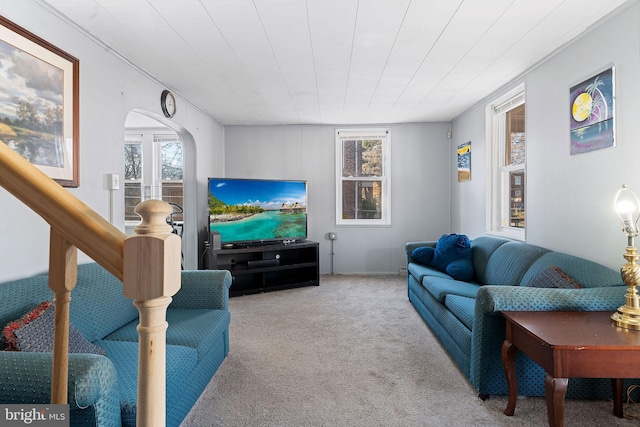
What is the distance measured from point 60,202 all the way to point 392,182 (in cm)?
523

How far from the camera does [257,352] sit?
282cm

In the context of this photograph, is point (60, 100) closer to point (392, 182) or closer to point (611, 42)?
point (611, 42)

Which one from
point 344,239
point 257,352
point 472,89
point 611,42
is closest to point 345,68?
point 472,89

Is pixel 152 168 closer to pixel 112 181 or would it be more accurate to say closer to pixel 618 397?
Answer: pixel 112 181

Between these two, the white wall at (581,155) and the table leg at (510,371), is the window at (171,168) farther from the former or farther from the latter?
the table leg at (510,371)

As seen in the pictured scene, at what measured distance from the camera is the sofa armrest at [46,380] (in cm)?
114

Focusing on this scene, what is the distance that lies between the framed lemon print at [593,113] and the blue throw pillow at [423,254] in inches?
71.0

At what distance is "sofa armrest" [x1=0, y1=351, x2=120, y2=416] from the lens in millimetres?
1144

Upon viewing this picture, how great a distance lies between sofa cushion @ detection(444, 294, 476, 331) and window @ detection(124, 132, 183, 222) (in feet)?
14.6

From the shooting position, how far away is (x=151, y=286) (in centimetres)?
61

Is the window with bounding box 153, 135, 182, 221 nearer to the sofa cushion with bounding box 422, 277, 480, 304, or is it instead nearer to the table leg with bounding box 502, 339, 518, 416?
the sofa cushion with bounding box 422, 277, 480, 304

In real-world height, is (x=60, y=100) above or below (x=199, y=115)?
below

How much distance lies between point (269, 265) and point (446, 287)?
2437 mm

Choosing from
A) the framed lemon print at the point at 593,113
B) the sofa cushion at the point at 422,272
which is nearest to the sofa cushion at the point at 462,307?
the sofa cushion at the point at 422,272
